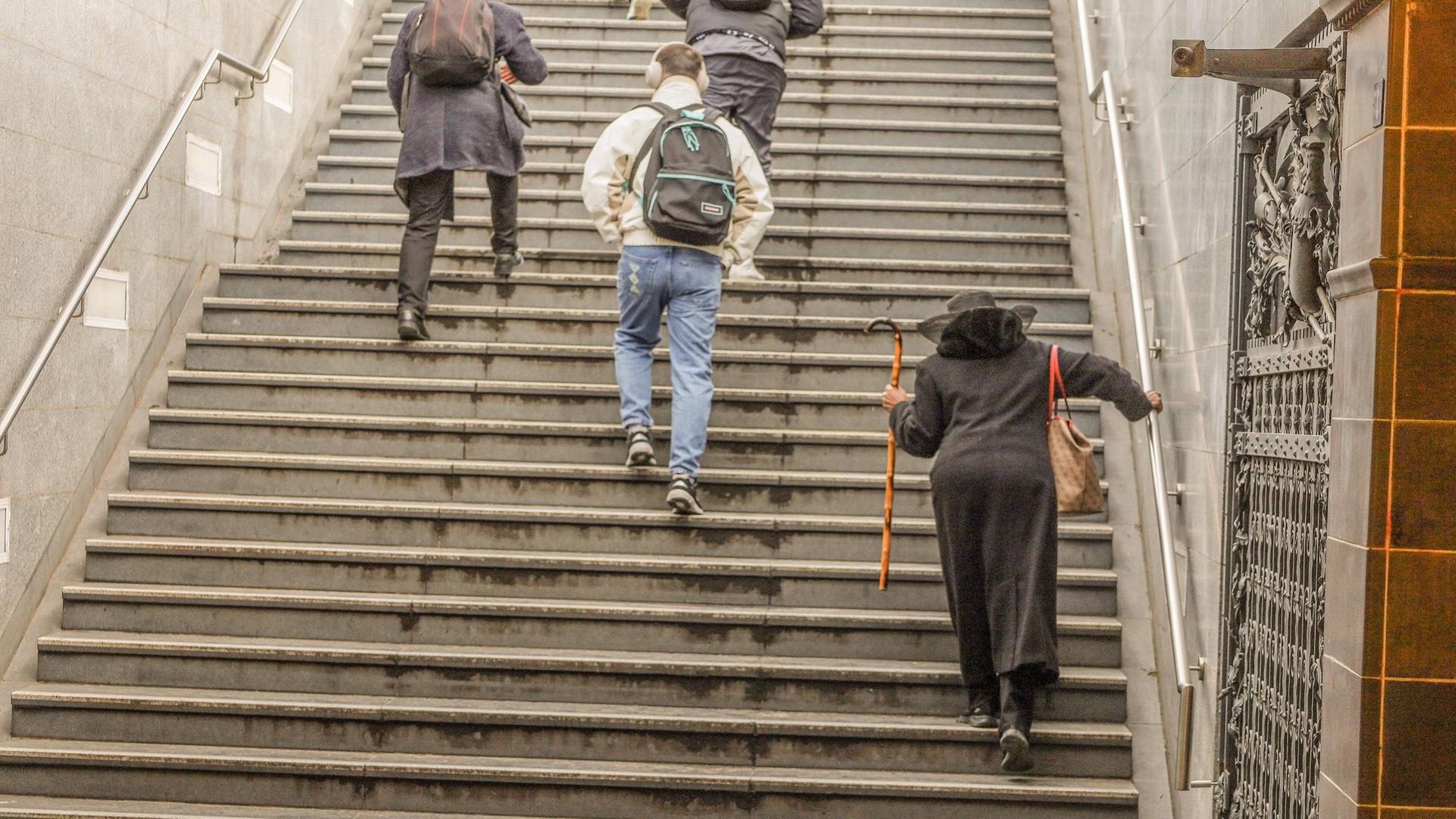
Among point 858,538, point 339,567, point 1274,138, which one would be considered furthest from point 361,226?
point 1274,138

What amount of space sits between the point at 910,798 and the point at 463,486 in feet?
7.32

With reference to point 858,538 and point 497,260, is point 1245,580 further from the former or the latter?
point 497,260

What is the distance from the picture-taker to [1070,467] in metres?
4.78

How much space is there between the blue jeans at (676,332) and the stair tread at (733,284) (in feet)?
3.65

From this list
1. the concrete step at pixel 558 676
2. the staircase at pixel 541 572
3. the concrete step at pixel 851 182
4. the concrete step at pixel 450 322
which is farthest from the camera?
the concrete step at pixel 851 182

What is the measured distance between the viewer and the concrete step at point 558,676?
5.15m

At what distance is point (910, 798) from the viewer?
4.79m

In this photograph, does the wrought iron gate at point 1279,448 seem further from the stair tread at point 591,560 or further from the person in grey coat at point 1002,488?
the stair tread at point 591,560

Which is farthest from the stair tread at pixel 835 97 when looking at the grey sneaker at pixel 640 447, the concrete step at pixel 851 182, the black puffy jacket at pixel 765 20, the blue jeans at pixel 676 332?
the grey sneaker at pixel 640 447

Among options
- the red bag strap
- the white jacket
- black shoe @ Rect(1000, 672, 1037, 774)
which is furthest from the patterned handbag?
the white jacket

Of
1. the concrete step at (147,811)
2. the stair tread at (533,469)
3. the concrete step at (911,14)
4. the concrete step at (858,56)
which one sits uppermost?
the concrete step at (911,14)

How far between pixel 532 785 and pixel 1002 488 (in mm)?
1787

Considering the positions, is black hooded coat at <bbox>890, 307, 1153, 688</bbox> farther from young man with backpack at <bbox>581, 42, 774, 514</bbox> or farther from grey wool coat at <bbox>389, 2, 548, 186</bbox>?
grey wool coat at <bbox>389, 2, 548, 186</bbox>

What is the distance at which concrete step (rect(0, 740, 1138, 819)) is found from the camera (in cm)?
477
